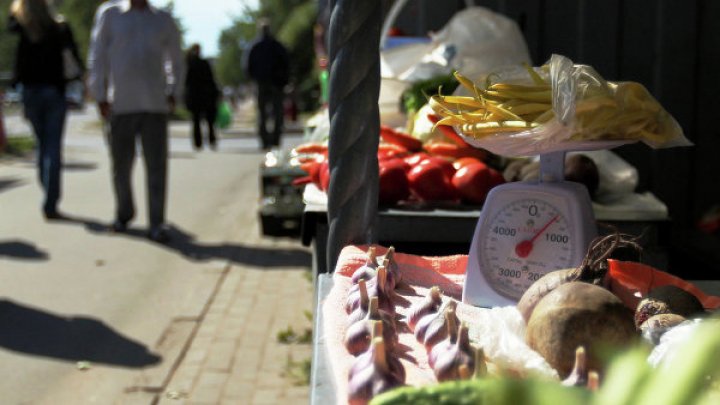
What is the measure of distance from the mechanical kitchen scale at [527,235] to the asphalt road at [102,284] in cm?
282

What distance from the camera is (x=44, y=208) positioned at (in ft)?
34.8

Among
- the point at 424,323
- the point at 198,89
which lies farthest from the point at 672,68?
the point at 198,89

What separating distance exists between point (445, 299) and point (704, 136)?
147 inches

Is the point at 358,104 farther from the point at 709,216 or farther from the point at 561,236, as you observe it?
the point at 709,216

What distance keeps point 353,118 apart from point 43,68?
24.1 ft

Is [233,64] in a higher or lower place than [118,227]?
lower

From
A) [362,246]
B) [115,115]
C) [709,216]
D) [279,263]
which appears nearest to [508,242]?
[362,246]

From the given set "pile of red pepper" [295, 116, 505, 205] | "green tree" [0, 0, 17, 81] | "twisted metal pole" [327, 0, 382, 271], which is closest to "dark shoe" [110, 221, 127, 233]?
"pile of red pepper" [295, 116, 505, 205]

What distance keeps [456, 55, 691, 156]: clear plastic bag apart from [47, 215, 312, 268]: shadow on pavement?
19.0ft

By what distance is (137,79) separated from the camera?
8.87 m

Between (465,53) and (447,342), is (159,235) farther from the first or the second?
(447,342)

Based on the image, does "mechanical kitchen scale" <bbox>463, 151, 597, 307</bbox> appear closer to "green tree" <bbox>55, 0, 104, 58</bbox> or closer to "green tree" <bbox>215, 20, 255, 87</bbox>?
"green tree" <bbox>55, 0, 104, 58</bbox>

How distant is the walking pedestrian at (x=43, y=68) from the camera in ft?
32.4

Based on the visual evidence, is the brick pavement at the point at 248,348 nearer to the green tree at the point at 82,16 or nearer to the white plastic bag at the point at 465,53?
the white plastic bag at the point at 465,53
